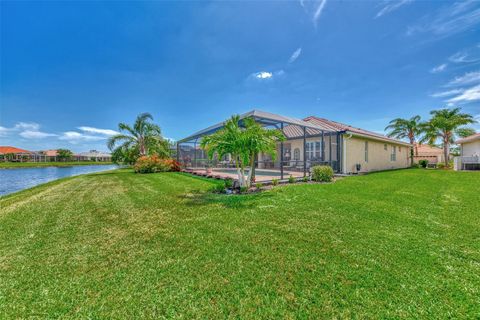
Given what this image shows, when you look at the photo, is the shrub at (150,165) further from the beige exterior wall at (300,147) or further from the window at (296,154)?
the window at (296,154)

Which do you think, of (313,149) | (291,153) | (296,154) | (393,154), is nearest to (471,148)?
(393,154)

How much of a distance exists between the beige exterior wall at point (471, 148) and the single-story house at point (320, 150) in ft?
14.9

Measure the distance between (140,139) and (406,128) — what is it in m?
37.6

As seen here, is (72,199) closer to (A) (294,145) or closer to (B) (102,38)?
(B) (102,38)

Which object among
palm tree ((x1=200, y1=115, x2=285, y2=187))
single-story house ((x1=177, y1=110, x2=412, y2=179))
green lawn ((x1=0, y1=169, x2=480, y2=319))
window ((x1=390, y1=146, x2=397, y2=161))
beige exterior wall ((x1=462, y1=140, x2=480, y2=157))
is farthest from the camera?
window ((x1=390, y1=146, x2=397, y2=161))

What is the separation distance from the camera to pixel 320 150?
Result: 1538 centimetres

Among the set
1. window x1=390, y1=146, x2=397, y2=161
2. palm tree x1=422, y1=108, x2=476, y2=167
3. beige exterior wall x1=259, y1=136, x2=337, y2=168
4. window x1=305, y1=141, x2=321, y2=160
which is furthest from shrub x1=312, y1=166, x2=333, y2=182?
palm tree x1=422, y1=108, x2=476, y2=167

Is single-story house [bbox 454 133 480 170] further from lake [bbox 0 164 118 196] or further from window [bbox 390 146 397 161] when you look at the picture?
lake [bbox 0 164 118 196]

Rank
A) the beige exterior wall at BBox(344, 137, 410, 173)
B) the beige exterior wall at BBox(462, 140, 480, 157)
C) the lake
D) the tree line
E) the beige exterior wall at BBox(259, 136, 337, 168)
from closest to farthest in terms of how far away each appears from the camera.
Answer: the lake, the beige exterior wall at BBox(344, 137, 410, 173), the beige exterior wall at BBox(259, 136, 337, 168), the beige exterior wall at BBox(462, 140, 480, 157), the tree line

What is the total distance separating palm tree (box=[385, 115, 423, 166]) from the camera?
27.6 m

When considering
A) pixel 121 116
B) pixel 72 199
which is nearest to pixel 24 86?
pixel 121 116

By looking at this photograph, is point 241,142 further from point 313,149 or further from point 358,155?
point 358,155

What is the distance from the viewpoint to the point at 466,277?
2494 mm

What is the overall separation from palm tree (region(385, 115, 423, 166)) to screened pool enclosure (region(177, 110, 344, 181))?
2141 cm
